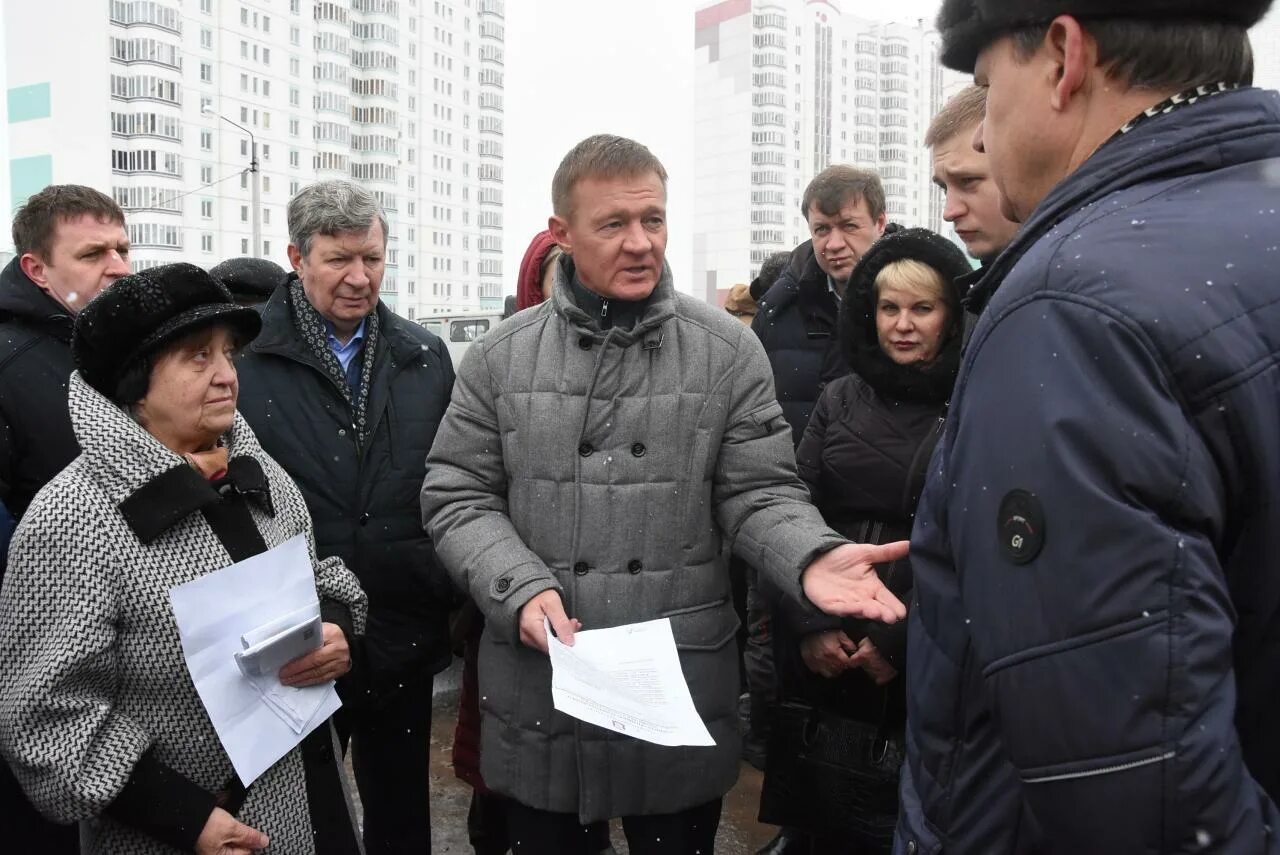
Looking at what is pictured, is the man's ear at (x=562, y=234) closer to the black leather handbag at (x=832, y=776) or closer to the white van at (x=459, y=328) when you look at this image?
the black leather handbag at (x=832, y=776)

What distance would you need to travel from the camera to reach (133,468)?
6.56ft

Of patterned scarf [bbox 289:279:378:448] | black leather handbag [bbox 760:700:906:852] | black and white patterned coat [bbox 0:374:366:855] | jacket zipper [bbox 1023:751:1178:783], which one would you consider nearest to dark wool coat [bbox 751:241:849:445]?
black leather handbag [bbox 760:700:906:852]

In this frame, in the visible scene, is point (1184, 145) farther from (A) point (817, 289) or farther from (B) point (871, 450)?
(A) point (817, 289)

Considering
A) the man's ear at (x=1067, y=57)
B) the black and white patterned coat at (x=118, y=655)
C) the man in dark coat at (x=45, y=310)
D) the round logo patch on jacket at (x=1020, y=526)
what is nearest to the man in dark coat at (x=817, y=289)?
the black and white patterned coat at (x=118, y=655)

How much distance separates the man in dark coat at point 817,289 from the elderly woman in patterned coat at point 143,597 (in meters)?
2.24

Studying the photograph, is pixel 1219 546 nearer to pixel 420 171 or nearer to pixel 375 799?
pixel 375 799

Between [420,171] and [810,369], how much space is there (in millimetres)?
48810

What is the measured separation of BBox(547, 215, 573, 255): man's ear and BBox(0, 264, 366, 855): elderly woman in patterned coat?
0.79 m

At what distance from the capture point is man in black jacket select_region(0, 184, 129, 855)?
2642 millimetres

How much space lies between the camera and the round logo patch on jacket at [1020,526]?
0.95m

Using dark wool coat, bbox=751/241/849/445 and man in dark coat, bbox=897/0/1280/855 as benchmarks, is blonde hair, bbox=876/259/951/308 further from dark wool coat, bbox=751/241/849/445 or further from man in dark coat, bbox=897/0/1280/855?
man in dark coat, bbox=897/0/1280/855

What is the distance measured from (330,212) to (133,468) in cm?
143

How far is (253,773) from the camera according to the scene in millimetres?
2029

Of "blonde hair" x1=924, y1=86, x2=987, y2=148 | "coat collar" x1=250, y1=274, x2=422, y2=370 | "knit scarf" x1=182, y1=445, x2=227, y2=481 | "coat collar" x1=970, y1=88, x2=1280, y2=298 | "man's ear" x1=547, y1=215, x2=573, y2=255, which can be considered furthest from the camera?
"coat collar" x1=250, y1=274, x2=422, y2=370
